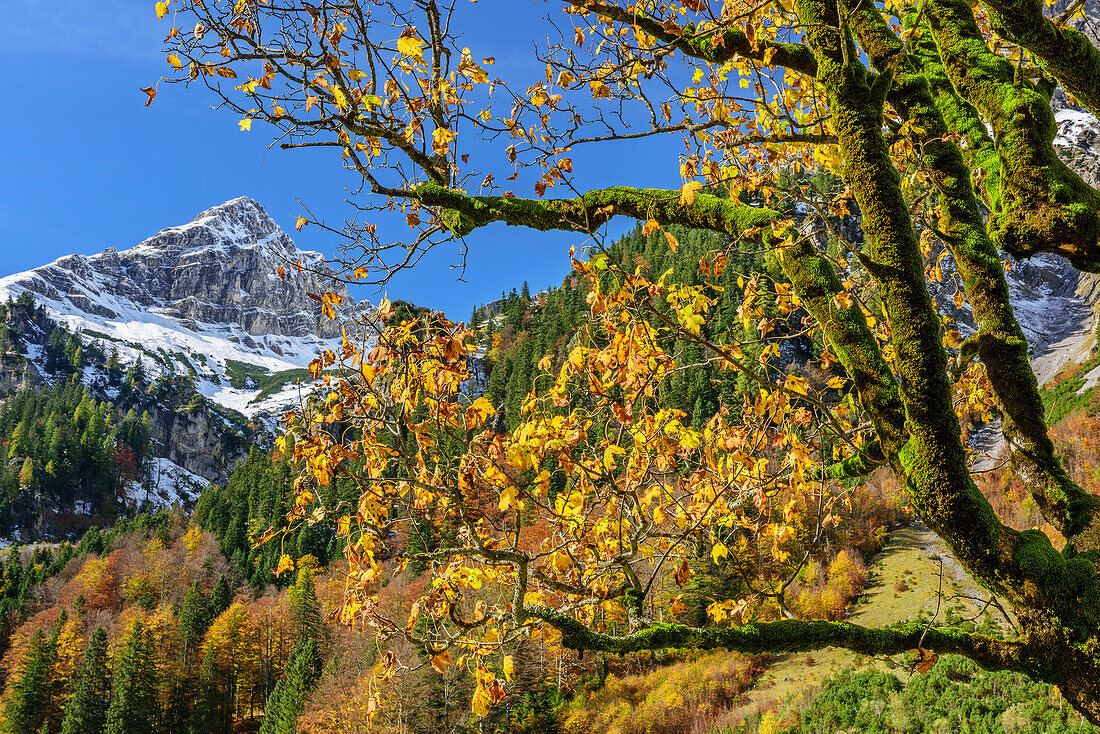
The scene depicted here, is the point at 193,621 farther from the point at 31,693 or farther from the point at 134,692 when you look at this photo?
the point at 134,692

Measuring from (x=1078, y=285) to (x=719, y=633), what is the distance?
127157 mm

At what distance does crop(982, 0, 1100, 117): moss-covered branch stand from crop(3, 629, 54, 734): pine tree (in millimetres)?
47905

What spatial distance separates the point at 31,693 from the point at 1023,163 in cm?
4833

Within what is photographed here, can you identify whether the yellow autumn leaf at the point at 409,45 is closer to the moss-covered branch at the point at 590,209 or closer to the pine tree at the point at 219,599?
the moss-covered branch at the point at 590,209

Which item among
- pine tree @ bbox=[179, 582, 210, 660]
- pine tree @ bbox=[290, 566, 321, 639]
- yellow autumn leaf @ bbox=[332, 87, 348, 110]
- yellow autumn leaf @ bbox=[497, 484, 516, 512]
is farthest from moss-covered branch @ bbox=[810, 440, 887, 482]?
pine tree @ bbox=[179, 582, 210, 660]

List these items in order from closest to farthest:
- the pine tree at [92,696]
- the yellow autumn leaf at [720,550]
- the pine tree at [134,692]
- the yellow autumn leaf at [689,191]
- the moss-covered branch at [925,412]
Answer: the moss-covered branch at [925,412]
the yellow autumn leaf at [689,191]
the yellow autumn leaf at [720,550]
the pine tree at [134,692]
the pine tree at [92,696]

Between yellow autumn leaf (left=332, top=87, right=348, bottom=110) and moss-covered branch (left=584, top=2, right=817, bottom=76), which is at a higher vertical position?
moss-covered branch (left=584, top=2, right=817, bottom=76)

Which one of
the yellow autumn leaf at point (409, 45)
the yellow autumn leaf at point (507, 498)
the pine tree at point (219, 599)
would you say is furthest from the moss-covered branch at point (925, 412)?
the pine tree at point (219, 599)

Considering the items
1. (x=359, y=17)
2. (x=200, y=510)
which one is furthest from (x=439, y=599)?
(x=200, y=510)

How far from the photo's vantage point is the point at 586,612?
3748 mm

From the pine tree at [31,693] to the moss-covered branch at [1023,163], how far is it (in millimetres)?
47571

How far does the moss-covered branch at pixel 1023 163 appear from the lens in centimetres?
278

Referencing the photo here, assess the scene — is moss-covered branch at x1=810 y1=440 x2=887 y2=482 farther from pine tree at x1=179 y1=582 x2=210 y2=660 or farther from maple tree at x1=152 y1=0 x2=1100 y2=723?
pine tree at x1=179 y1=582 x2=210 y2=660

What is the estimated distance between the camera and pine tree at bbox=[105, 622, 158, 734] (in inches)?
1178
